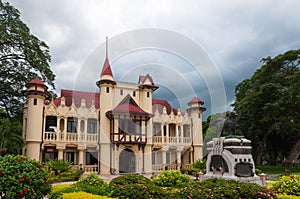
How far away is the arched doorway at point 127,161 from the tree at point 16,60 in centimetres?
1001

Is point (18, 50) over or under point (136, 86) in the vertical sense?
over

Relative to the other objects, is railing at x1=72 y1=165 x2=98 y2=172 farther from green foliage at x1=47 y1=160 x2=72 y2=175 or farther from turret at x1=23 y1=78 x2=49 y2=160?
green foliage at x1=47 y1=160 x2=72 y2=175

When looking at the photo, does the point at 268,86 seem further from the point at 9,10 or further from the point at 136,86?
the point at 9,10

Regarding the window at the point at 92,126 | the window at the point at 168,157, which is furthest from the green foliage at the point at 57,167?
the window at the point at 168,157

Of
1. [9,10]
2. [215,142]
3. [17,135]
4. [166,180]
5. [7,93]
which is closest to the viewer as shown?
[166,180]

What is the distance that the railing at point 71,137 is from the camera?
23145 mm

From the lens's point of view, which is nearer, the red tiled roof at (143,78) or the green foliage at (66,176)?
the green foliage at (66,176)

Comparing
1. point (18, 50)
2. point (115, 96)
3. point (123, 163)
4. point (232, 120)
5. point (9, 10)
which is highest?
point (9, 10)

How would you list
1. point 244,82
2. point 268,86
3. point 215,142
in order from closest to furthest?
point 215,142 → point 268,86 → point 244,82

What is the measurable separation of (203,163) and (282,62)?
50.4 ft

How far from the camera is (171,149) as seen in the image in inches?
1155

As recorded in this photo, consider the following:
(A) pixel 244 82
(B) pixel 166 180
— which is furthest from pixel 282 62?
(B) pixel 166 180

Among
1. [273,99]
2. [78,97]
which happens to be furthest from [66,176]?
[273,99]

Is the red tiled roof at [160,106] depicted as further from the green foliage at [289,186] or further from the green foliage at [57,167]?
the green foliage at [289,186]
